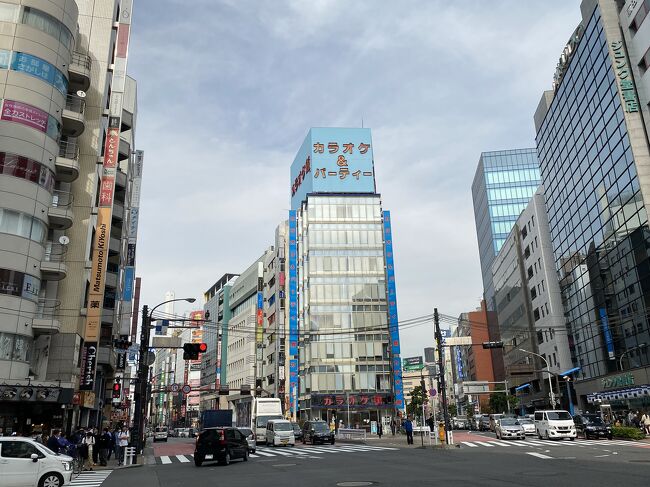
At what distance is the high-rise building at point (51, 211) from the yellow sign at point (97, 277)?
0.07m

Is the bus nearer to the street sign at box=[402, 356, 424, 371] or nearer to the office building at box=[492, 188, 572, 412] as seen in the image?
the office building at box=[492, 188, 572, 412]

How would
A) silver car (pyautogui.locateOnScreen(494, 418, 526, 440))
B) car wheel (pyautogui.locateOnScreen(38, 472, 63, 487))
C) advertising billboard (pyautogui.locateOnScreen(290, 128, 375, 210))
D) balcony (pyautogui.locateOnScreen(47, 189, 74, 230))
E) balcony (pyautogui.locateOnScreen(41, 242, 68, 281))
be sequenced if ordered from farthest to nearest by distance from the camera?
advertising billboard (pyautogui.locateOnScreen(290, 128, 375, 210)) < silver car (pyautogui.locateOnScreen(494, 418, 526, 440)) < balcony (pyautogui.locateOnScreen(47, 189, 74, 230)) < balcony (pyautogui.locateOnScreen(41, 242, 68, 281)) < car wheel (pyautogui.locateOnScreen(38, 472, 63, 487))

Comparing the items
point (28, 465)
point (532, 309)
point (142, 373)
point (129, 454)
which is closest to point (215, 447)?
point (129, 454)

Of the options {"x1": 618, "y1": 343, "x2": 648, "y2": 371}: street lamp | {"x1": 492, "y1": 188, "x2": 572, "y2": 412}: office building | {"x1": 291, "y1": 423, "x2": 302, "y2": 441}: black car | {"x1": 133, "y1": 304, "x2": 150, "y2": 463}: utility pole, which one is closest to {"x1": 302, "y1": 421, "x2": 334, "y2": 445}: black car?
{"x1": 291, "y1": 423, "x2": 302, "y2": 441}: black car

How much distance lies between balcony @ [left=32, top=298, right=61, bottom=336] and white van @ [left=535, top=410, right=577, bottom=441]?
3183 cm

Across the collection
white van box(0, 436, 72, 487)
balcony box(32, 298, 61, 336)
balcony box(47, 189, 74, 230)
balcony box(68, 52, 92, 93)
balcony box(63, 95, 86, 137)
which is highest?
balcony box(68, 52, 92, 93)

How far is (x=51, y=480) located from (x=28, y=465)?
2.87 ft

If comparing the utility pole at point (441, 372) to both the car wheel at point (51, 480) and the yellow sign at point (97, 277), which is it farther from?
the yellow sign at point (97, 277)

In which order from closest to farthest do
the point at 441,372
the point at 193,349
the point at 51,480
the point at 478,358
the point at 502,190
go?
1. the point at 51,480
2. the point at 193,349
3. the point at 441,372
4. the point at 502,190
5. the point at 478,358

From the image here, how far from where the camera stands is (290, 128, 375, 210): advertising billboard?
3652 inches

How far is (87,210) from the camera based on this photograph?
121 feet

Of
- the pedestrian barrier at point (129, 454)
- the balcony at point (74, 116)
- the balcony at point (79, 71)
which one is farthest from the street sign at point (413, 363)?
the balcony at point (79, 71)

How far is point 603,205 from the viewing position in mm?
53312

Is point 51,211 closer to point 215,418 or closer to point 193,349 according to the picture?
point 193,349
